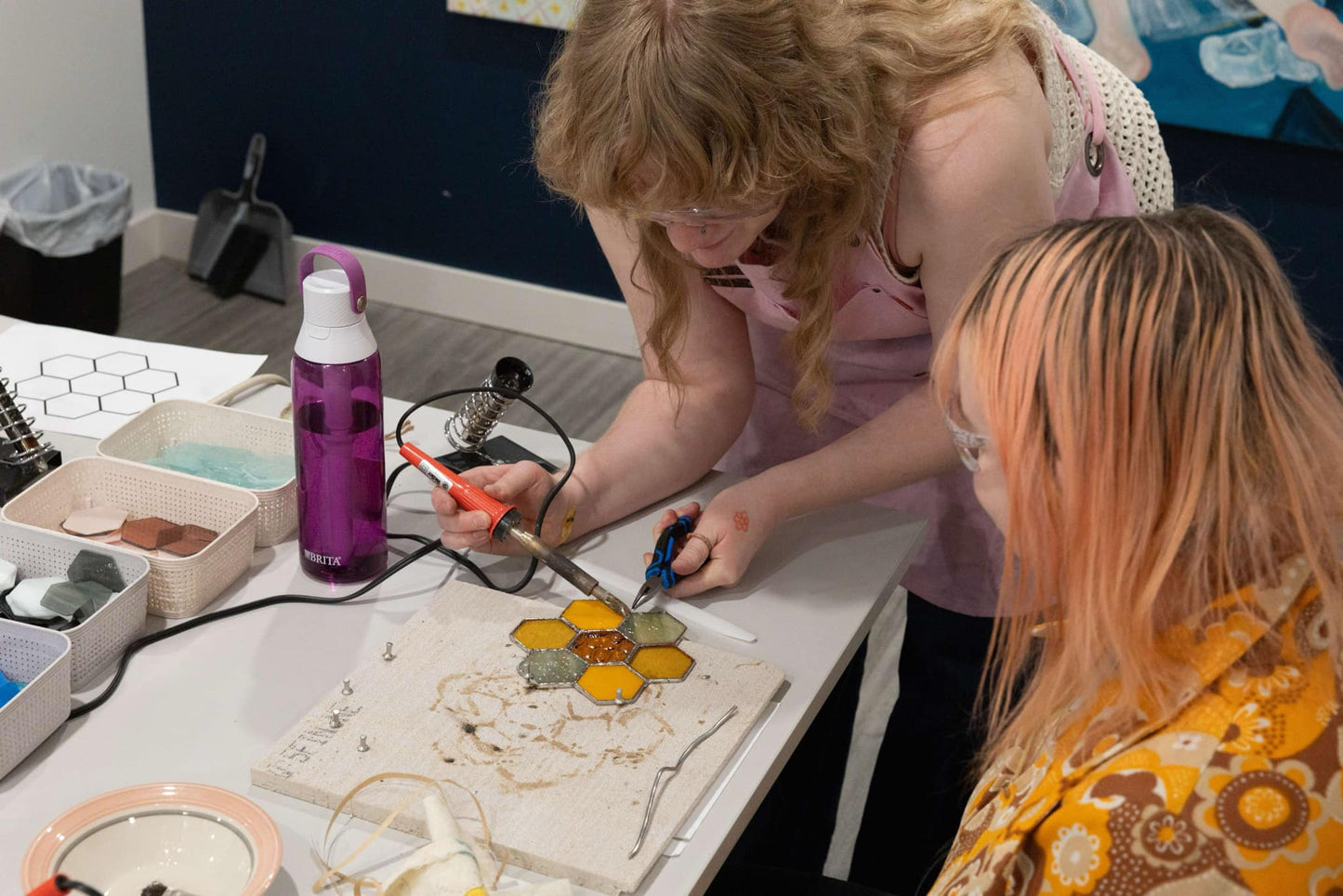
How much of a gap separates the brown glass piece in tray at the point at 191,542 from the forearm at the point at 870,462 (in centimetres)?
49

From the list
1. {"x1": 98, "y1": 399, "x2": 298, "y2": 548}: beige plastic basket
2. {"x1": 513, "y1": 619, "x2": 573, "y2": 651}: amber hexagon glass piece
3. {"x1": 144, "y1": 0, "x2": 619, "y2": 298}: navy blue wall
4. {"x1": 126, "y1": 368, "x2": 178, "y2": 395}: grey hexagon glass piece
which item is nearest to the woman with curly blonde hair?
{"x1": 513, "y1": 619, "x2": 573, "y2": 651}: amber hexagon glass piece

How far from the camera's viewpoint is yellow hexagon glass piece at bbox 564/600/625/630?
3.57 feet

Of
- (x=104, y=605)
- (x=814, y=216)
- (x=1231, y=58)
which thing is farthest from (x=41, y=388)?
(x=1231, y=58)

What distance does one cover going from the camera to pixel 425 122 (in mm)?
3385

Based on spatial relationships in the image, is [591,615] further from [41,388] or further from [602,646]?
[41,388]

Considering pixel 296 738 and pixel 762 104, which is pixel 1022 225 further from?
pixel 296 738

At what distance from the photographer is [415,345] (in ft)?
11.1

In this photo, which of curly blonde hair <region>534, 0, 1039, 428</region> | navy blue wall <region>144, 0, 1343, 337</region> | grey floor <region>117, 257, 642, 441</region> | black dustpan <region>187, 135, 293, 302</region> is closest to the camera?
curly blonde hair <region>534, 0, 1039, 428</region>

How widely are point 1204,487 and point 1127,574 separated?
0.07 meters

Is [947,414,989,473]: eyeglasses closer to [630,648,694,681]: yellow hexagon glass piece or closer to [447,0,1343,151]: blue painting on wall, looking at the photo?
[630,648,694,681]: yellow hexagon glass piece

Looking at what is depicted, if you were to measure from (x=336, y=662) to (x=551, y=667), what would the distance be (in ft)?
0.57

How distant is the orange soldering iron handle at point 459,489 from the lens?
113 cm

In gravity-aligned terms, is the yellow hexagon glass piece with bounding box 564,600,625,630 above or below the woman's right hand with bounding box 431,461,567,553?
below

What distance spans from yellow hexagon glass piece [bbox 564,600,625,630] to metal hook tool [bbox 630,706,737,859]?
0.15 m
